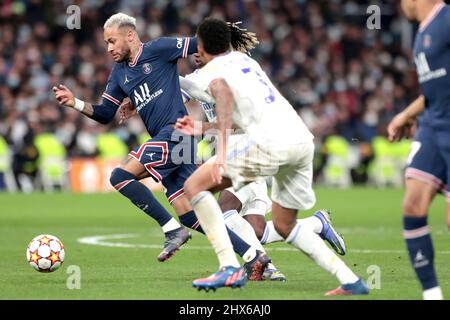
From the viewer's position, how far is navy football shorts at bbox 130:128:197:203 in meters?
9.13

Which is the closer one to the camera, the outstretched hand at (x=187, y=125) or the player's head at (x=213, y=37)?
the outstretched hand at (x=187, y=125)

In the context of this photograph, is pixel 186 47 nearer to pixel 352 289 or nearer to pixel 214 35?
pixel 214 35

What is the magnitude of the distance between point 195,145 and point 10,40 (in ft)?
61.3

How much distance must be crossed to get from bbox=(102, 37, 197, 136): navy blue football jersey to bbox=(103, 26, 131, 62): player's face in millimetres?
131

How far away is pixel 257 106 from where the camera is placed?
23.9 ft

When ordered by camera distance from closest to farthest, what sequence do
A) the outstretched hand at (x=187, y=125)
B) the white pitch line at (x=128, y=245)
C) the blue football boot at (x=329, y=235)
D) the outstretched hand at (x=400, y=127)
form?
1. the outstretched hand at (x=400, y=127)
2. the outstretched hand at (x=187, y=125)
3. the blue football boot at (x=329, y=235)
4. the white pitch line at (x=128, y=245)

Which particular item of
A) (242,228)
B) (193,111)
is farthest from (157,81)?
(193,111)

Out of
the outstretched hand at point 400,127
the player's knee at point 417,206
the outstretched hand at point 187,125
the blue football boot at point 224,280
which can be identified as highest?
the outstretched hand at point 187,125

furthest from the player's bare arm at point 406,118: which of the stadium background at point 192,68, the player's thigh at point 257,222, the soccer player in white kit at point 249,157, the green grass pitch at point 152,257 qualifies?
the stadium background at point 192,68

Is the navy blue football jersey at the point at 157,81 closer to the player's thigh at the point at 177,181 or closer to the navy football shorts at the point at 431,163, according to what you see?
the player's thigh at the point at 177,181

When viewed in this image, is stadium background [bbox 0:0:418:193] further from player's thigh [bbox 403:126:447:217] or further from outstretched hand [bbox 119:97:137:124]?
player's thigh [bbox 403:126:447:217]

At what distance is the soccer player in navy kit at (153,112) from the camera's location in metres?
9.13

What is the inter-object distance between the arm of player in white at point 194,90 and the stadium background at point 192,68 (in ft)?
46.5
